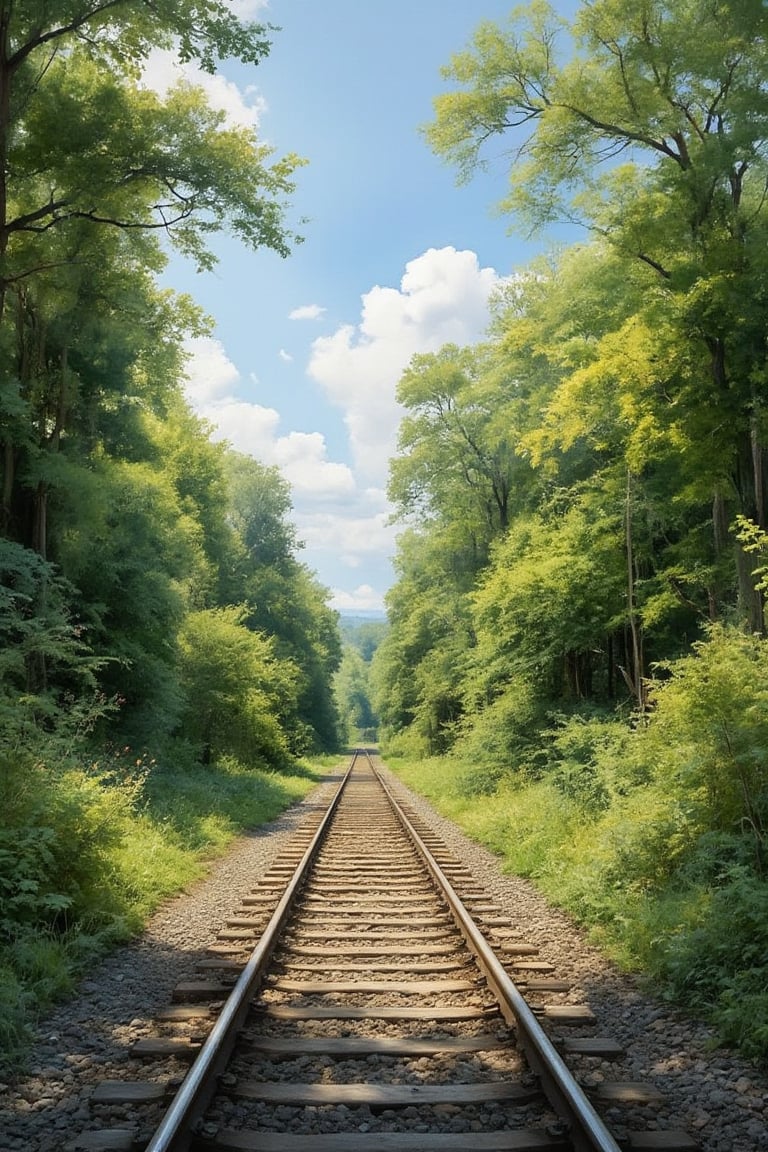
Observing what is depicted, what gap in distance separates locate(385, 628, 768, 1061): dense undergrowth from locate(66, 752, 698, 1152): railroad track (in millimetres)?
883

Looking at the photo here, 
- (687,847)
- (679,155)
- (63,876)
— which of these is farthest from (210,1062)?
(679,155)

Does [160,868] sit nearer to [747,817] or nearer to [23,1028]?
[23,1028]

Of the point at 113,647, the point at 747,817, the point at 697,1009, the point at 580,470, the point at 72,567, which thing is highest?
the point at 580,470

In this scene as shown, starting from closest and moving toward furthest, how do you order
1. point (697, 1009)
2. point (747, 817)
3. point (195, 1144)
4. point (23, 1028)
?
point (195, 1144)
point (23, 1028)
point (697, 1009)
point (747, 817)

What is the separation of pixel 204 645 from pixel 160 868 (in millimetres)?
14931

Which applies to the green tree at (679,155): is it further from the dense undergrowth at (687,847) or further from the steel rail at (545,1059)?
the steel rail at (545,1059)

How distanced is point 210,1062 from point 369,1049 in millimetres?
930

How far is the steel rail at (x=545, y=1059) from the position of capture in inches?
128

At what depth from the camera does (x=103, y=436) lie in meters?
18.5

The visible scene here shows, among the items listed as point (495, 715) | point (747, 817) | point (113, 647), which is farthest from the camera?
point (495, 715)

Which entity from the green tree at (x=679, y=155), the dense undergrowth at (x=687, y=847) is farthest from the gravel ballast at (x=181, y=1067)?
the green tree at (x=679, y=155)

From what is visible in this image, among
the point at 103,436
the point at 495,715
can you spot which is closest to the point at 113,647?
the point at 103,436

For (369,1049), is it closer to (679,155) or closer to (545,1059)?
(545,1059)

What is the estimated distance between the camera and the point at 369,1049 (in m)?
4.36
